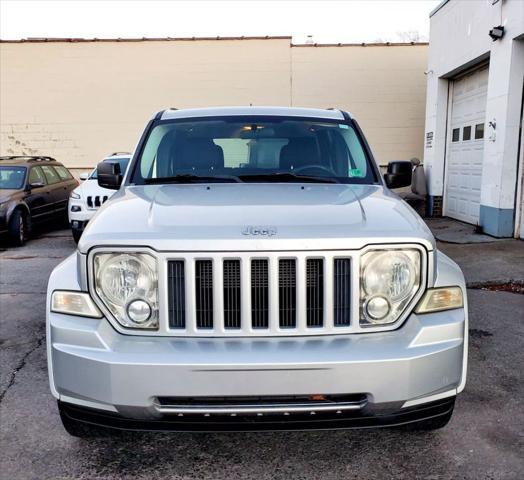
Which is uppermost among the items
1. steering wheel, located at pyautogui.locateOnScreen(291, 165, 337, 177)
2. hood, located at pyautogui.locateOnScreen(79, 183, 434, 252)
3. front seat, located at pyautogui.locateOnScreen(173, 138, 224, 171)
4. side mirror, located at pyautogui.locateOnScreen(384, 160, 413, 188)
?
front seat, located at pyautogui.locateOnScreen(173, 138, 224, 171)

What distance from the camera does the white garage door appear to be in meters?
10.6

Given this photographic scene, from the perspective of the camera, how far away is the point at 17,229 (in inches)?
385

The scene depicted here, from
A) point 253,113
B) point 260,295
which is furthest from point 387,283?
A: point 253,113

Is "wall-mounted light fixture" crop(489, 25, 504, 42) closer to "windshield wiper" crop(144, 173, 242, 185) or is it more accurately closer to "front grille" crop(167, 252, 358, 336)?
"windshield wiper" crop(144, 173, 242, 185)

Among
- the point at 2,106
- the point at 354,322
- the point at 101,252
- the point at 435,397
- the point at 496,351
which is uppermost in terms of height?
the point at 2,106

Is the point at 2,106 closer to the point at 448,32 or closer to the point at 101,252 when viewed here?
the point at 448,32

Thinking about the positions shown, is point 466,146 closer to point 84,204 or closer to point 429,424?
point 84,204

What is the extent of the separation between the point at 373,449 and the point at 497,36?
840 cm

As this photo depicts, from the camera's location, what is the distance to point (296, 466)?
2.72 m

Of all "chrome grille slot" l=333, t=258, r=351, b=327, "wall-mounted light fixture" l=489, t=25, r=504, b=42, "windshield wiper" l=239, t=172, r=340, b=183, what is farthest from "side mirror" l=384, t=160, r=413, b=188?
"wall-mounted light fixture" l=489, t=25, r=504, b=42

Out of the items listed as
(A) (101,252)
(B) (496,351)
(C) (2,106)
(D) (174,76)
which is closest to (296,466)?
(A) (101,252)

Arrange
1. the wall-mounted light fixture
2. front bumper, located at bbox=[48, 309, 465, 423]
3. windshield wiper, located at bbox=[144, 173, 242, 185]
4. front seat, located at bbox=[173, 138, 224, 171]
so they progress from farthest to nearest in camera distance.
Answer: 1. the wall-mounted light fixture
2. front seat, located at bbox=[173, 138, 224, 171]
3. windshield wiper, located at bbox=[144, 173, 242, 185]
4. front bumper, located at bbox=[48, 309, 465, 423]

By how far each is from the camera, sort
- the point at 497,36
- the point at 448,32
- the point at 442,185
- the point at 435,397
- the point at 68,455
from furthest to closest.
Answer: the point at 442,185 → the point at 448,32 → the point at 497,36 → the point at 68,455 → the point at 435,397

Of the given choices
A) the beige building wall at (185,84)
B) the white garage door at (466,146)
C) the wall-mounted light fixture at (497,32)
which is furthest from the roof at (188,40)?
the wall-mounted light fixture at (497,32)
